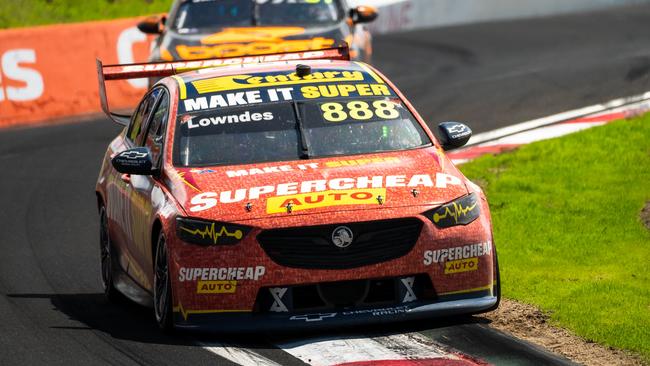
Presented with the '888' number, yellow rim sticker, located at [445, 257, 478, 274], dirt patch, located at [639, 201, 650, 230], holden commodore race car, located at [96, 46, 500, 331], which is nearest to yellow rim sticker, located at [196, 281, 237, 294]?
holden commodore race car, located at [96, 46, 500, 331]

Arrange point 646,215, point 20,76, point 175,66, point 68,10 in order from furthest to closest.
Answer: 1. point 68,10
2. point 20,76
3. point 646,215
4. point 175,66

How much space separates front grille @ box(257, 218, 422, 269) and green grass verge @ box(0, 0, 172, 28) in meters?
20.8

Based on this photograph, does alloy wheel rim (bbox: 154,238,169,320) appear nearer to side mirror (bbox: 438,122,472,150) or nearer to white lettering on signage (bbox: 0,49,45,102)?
side mirror (bbox: 438,122,472,150)

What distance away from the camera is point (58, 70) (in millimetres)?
22078

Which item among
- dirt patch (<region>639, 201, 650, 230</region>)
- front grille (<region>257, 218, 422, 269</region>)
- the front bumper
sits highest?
front grille (<region>257, 218, 422, 269</region>)

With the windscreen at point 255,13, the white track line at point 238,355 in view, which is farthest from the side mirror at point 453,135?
the windscreen at point 255,13

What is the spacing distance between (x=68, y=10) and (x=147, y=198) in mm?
22899

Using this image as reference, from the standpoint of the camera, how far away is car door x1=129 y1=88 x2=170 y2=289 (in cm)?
959

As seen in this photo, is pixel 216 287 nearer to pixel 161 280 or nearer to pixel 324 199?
pixel 161 280

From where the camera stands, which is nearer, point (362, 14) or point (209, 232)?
point (209, 232)

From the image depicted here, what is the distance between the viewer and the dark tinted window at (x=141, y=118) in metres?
10.9

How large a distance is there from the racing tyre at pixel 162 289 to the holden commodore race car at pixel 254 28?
24.4 ft

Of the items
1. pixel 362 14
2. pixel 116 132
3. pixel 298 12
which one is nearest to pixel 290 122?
pixel 298 12

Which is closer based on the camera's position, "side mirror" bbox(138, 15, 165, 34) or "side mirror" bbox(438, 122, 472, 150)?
"side mirror" bbox(438, 122, 472, 150)
